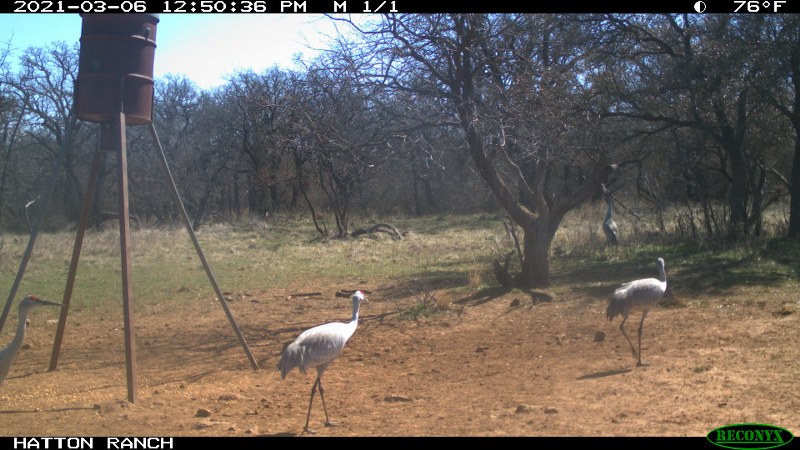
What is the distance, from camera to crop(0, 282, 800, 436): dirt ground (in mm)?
6613

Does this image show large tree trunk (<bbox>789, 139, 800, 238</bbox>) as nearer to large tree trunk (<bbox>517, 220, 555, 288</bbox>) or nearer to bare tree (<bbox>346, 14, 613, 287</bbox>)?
bare tree (<bbox>346, 14, 613, 287</bbox>)

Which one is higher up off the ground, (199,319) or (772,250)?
(772,250)

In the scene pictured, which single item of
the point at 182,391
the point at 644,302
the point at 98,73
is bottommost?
the point at 182,391

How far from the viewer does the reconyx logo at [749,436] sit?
5608mm

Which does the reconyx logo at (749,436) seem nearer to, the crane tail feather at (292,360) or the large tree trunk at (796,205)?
the crane tail feather at (292,360)

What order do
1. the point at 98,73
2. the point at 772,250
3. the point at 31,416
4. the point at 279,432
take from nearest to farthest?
the point at 279,432
the point at 31,416
the point at 98,73
the point at 772,250

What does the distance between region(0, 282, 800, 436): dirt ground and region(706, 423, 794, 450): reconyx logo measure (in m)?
0.15

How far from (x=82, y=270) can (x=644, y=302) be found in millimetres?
13847

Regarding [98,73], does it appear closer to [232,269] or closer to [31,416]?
[31,416]

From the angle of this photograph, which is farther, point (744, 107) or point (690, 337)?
point (744, 107)

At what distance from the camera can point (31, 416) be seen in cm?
715

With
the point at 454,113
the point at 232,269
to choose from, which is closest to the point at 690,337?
the point at 454,113
